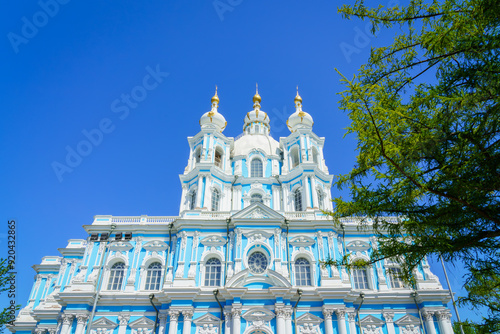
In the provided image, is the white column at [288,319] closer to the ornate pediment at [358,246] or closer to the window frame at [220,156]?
the ornate pediment at [358,246]

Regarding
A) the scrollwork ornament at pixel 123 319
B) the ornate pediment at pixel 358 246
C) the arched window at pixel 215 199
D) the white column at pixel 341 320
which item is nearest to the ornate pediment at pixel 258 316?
the white column at pixel 341 320

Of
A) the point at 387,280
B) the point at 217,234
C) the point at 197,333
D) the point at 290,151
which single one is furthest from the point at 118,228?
the point at 387,280

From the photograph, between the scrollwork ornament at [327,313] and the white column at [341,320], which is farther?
the scrollwork ornament at [327,313]

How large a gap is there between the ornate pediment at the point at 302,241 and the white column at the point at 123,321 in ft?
37.1

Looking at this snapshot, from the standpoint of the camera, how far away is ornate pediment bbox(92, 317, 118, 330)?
70.3 feet

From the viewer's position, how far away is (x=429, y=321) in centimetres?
2145

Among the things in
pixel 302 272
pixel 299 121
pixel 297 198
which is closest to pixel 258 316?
pixel 302 272

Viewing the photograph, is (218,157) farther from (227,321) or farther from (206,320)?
(227,321)

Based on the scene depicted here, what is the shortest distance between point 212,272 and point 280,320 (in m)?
5.32

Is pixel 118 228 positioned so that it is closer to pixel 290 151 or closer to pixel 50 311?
pixel 50 311

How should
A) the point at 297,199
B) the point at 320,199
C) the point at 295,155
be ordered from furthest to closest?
1. the point at 295,155
2. the point at 297,199
3. the point at 320,199

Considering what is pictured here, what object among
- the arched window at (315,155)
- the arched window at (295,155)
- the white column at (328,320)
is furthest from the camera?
the arched window at (295,155)

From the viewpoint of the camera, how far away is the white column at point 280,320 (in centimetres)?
2012

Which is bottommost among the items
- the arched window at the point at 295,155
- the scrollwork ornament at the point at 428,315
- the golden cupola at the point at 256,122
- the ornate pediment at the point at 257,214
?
the scrollwork ornament at the point at 428,315
